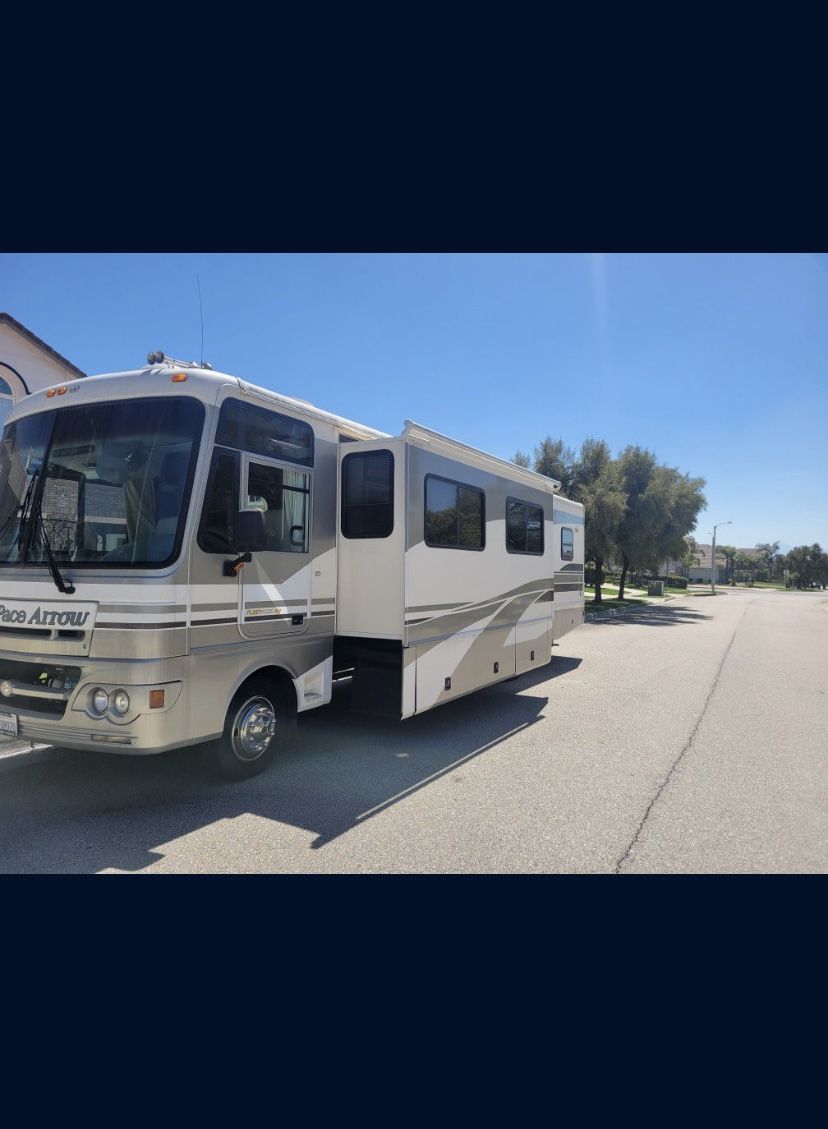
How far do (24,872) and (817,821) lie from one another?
17.4 feet

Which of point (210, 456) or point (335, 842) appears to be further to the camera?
point (210, 456)

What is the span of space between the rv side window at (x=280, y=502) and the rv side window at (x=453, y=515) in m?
1.25

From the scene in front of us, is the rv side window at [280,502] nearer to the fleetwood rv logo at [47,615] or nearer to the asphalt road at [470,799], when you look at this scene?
the fleetwood rv logo at [47,615]

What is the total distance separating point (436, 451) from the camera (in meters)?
6.08

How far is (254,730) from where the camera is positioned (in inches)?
194

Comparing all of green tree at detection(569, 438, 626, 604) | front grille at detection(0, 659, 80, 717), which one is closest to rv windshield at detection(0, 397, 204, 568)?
front grille at detection(0, 659, 80, 717)

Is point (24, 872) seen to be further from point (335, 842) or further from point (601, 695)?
point (601, 695)

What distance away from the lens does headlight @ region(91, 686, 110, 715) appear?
13.1 ft

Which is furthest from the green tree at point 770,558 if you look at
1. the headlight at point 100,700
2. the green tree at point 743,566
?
the headlight at point 100,700

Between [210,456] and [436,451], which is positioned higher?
[436,451]

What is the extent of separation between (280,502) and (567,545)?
6.78 m

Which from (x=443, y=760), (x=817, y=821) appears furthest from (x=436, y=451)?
(x=817, y=821)

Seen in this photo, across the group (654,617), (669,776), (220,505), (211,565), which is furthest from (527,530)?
(654,617)

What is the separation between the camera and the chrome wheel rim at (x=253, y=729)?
4770 millimetres
